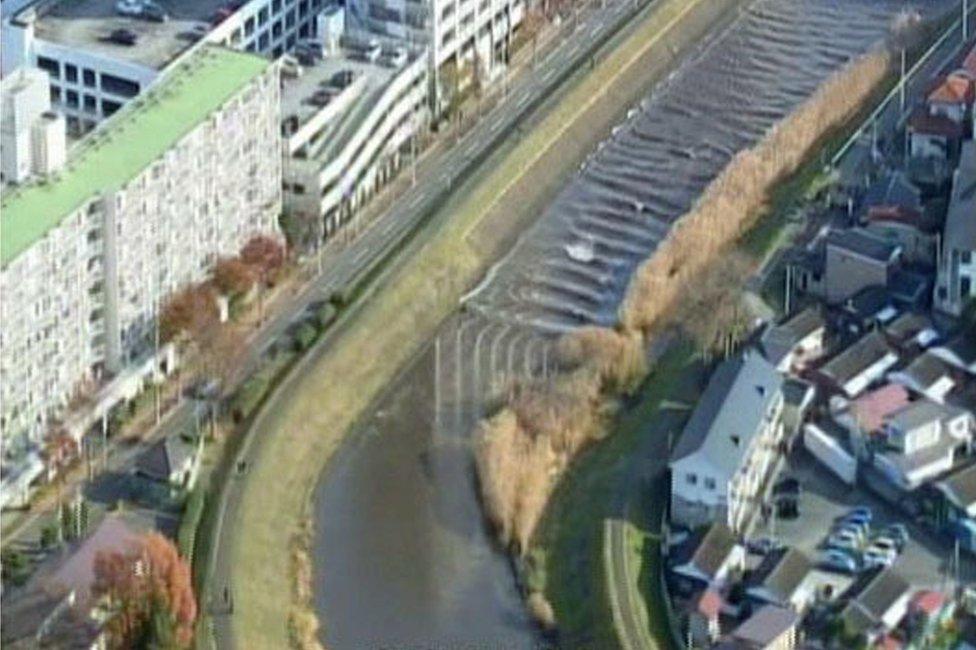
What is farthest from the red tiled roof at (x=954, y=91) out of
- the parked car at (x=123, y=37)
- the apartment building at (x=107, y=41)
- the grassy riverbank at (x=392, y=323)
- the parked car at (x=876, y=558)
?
the parked car at (x=876, y=558)

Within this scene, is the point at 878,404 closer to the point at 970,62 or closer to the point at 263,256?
the point at 263,256

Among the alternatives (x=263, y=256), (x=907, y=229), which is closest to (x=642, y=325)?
(x=907, y=229)

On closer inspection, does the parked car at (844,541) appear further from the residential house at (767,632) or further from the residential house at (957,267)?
the residential house at (957,267)

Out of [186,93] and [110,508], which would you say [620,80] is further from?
[110,508]

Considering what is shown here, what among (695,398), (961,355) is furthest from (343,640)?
(961,355)

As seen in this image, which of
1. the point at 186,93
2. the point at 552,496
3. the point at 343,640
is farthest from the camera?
the point at 186,93
